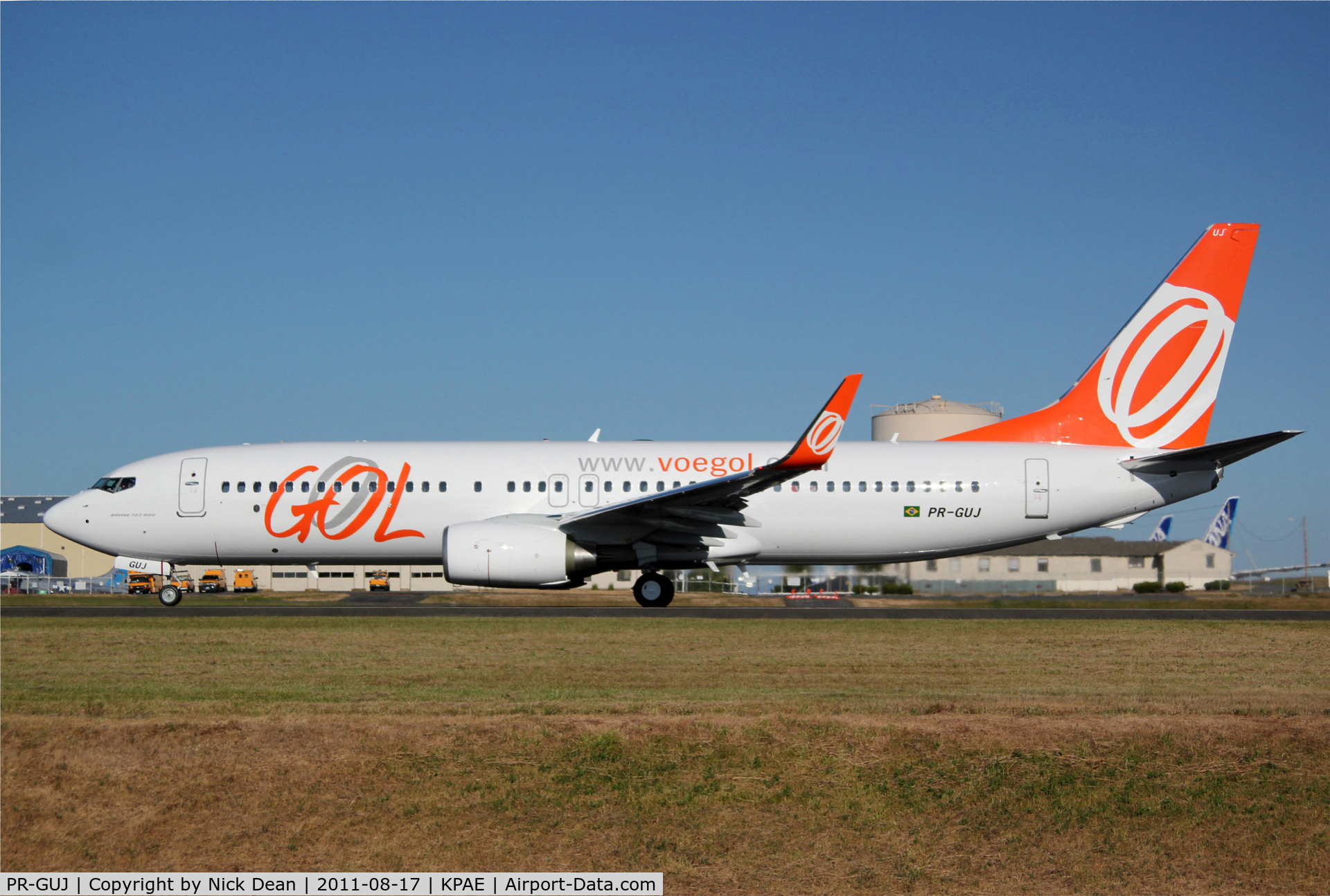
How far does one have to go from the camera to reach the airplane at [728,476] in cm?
2553

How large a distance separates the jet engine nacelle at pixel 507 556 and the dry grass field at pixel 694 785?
1005cm

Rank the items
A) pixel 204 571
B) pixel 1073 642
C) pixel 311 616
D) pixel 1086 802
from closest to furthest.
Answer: pixel 1086 802 < pixel 1073 642 < pixel 311 616 < pixel 204 571

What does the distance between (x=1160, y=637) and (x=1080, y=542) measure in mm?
56474

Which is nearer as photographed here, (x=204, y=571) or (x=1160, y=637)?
(x=1160, y=637)

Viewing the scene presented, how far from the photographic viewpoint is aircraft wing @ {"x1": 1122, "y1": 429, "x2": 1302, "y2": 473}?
73.5 feet

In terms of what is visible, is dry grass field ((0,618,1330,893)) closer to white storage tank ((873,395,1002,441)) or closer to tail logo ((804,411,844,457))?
tail logo ((804,411,844,457))

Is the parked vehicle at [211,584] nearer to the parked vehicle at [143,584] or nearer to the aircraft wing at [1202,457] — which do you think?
the parked vehicle at [143,584]

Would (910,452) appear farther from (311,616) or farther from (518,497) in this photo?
(311,616)

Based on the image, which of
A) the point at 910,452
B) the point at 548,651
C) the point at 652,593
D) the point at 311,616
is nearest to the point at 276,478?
the point at 311,616

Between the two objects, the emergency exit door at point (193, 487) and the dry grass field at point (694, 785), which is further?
the emergency exit door at point (193, 487)

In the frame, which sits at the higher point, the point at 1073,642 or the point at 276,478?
the point at 276,478

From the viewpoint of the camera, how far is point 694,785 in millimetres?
10289

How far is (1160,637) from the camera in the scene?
19.9m

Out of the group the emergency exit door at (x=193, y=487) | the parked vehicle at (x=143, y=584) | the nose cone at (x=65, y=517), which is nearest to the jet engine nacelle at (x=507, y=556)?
the emergency exit door at (x=193, y=487)
